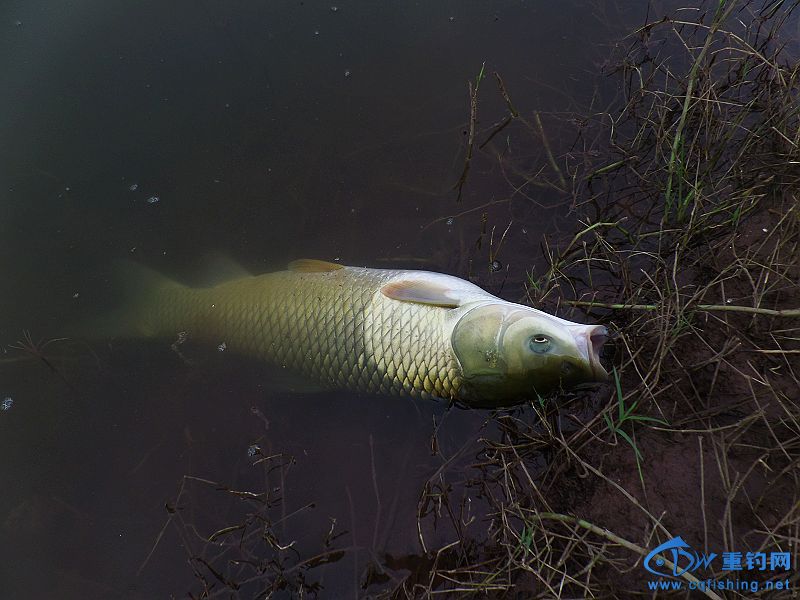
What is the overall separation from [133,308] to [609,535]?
2.75 m

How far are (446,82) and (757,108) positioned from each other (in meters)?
1.80

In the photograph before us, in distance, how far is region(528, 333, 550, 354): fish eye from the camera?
196cm

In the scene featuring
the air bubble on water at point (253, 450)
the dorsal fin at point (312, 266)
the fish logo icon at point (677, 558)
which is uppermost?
the dorsal fin at point (312, 266)

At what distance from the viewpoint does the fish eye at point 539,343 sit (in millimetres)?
1957

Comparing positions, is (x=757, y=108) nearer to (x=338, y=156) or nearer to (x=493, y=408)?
(x=493, y=408)

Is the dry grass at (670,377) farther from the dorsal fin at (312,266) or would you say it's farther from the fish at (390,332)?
the dorsal fin at (312,266)

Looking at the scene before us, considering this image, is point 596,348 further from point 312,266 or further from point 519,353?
point 312,266

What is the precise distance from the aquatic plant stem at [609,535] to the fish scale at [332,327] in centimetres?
64

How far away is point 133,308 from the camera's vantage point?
2.91 metres

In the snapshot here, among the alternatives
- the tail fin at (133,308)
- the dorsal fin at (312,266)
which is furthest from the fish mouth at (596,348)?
the tail fin at (133,308)

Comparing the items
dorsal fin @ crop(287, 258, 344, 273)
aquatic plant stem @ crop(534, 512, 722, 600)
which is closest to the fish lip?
aquatic plant stem @ crop(534, 512, 722, 600)

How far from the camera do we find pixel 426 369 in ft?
7.27

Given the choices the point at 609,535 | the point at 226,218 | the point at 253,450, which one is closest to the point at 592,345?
the point at 609,535

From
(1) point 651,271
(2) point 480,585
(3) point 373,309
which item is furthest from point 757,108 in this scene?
(2) point 480,585
